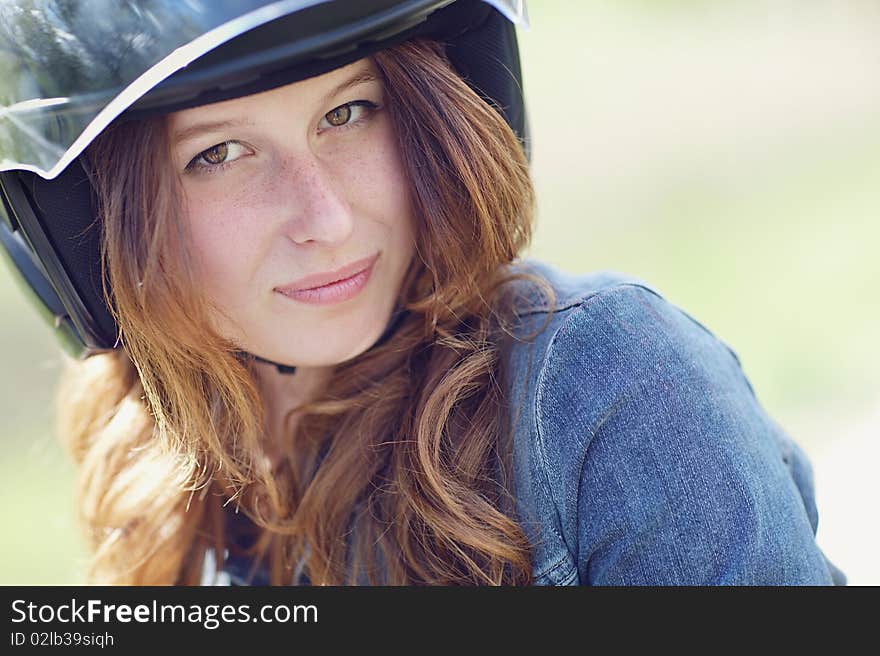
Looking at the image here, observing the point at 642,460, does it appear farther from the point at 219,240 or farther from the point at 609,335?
the point at 219,240

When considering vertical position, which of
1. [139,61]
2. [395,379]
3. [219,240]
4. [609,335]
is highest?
[139,61]

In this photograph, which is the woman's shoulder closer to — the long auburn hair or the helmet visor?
the long auburn hair

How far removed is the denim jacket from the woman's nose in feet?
1.02

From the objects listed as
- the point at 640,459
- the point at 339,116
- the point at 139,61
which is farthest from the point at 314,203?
the point at 640,459

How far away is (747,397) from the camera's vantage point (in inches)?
50.1

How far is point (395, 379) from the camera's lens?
1413 mm

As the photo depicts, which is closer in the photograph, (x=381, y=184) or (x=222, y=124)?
(x=222, y=124)

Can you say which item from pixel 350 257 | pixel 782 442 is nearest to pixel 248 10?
pixel 350 257

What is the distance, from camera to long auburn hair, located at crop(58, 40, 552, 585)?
1.19 m

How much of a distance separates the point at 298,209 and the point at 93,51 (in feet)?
1.01

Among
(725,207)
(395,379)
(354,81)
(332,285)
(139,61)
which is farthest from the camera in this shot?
(725,207)

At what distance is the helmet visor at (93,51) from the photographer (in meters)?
1.02

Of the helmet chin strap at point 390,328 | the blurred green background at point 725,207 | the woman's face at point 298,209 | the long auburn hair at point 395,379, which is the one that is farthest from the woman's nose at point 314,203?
Answer: the blurred green background at point 725,207

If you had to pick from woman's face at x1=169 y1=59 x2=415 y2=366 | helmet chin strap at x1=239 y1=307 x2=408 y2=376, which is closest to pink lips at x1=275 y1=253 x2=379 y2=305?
woman's face at x1=169 y1=59 x2=415 y2=366
